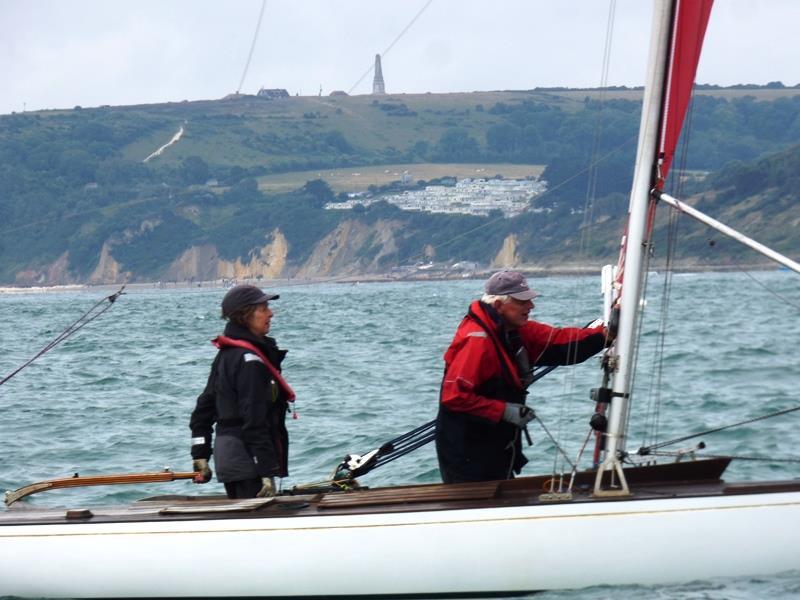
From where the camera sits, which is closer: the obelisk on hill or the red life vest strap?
the red life vest strap

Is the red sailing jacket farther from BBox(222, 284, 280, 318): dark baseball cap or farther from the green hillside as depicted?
the green hillside

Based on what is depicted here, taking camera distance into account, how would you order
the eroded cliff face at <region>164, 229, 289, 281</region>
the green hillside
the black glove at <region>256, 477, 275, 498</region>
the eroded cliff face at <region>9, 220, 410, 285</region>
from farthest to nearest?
the eroded cliff face at <region>164, 229, 289, 281</region>
the eroded cliff face at <region>9, 220, 410, 285</region>
the green hillside
the black glove at <region>256, 477, 275, 498</region>

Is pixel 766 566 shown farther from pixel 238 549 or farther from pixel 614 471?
pixel 238 549

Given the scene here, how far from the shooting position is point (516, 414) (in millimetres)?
5828

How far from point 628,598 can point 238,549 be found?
5.28 feet

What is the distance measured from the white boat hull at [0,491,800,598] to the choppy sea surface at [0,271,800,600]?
99 mm

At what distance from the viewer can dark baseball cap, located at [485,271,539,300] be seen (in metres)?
5.96

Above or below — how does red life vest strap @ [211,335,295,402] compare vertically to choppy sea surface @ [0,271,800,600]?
above

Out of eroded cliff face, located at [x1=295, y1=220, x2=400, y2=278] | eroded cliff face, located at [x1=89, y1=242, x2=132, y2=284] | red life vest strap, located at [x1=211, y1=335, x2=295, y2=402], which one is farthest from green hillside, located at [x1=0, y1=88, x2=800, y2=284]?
red life vest strap, located at [x1=211, y1=335, x2=295, y2=402]

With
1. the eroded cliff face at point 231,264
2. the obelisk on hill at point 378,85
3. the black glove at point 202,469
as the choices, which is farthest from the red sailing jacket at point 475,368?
the obelisk on hill at point 378,85

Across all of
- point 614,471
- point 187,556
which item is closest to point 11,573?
point 187,556

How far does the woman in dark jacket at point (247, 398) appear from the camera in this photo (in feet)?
19.5

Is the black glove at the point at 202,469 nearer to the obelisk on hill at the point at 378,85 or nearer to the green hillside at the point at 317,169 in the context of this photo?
the green hillside at the point at 317,169

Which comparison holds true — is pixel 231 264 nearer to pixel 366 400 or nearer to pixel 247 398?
pixel 366 400
